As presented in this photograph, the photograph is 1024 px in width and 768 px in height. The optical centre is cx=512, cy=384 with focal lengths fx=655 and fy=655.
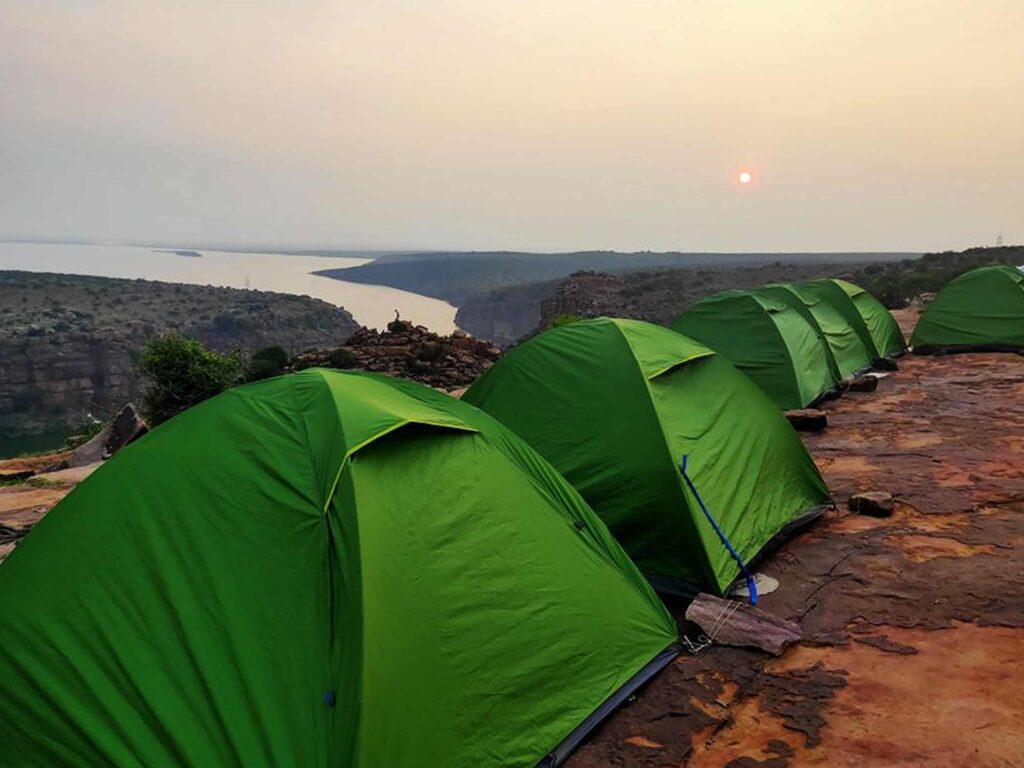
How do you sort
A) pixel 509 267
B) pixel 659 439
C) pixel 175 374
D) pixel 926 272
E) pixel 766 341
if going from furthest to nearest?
pixel 509 267, pixel 926 272, pixel 175 374, pixel 766 341, pixel 659 439

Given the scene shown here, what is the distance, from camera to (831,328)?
13.7 m

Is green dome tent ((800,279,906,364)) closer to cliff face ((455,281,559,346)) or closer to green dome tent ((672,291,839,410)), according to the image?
green dome tent ((672,291,839,410))

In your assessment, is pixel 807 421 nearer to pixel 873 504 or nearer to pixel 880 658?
pixel 873 504

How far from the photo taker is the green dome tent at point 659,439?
5.38 m

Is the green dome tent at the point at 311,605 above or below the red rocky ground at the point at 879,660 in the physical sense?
above

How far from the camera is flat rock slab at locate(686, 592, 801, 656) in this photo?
4.72m

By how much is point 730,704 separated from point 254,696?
2.86 metres

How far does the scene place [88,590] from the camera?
3.29 meters

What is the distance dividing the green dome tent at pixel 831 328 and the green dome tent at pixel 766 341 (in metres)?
0.80

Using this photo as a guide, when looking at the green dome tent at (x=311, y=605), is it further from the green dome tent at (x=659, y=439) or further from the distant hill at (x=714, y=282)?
the distant hill at (x=714, y=282)

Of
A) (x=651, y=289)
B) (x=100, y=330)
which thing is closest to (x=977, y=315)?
(x=651, y=289)

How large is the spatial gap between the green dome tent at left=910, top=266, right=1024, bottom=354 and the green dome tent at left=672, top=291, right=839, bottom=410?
681 centimetres

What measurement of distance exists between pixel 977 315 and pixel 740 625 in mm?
15778

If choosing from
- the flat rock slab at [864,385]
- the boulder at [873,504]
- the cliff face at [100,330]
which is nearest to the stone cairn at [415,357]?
the flat rock slab at [864,385]
